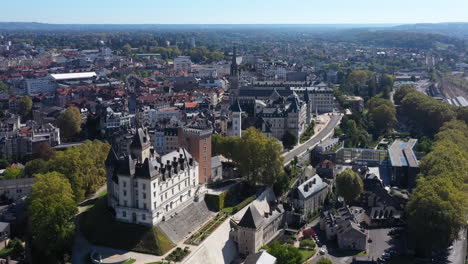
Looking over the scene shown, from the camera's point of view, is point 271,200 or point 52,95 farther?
point 52,95

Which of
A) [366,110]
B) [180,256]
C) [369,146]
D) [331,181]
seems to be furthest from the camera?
[366,110]

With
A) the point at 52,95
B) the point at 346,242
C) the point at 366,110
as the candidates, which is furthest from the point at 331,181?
the point at 52,95

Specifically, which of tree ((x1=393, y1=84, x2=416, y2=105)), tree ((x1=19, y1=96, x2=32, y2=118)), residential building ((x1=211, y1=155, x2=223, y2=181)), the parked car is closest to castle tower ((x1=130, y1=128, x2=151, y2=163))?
residential building ((x1=211, y1=155, x2=223, y2=181))

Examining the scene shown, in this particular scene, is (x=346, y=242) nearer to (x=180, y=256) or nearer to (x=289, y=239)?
(x=289, y=239)

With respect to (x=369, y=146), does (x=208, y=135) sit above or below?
above

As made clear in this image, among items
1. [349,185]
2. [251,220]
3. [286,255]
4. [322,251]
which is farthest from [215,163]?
[286,255]
